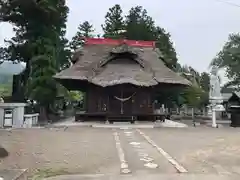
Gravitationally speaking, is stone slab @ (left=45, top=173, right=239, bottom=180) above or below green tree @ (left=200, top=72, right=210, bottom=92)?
below

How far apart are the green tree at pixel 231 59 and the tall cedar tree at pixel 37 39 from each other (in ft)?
63.6

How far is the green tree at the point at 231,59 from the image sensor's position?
1586 inches

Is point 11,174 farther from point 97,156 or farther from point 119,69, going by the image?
point 119,69

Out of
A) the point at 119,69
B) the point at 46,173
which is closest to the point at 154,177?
the point at 46,173

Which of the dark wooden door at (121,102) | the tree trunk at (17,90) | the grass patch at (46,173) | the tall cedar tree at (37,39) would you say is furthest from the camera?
the tree trunk at (17,90)

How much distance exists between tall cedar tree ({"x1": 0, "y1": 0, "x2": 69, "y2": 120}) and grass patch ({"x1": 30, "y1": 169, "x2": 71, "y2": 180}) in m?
21.1

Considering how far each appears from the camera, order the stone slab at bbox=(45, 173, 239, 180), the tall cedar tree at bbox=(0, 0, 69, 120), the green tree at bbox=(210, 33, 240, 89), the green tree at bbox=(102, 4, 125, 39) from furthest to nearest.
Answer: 1. the green tree at bbox=(102, 4, 125, 39)
2. the green tree at bbox=(210, 33, 240, 89)
3. the tall cedar tree at bbox=(0, 0, 69, 120)
4. the stone slab at bbox=(45, 173, 239, 180)

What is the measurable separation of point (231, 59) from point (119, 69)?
68.9 ft

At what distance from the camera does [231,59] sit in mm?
41250

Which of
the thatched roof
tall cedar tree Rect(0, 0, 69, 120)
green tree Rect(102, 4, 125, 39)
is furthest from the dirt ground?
green tree Rect(102, 4, 125, 39)

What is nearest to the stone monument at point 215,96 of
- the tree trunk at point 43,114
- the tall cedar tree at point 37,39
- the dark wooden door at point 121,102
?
the dark wooden door at point 121,102

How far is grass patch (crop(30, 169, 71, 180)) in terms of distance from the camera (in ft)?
23.3

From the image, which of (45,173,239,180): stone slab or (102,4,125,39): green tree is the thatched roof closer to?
(45,173,239,180): stone slab

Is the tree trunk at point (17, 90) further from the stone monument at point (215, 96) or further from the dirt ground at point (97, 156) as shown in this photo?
the dirt ground at point (97, 156)
